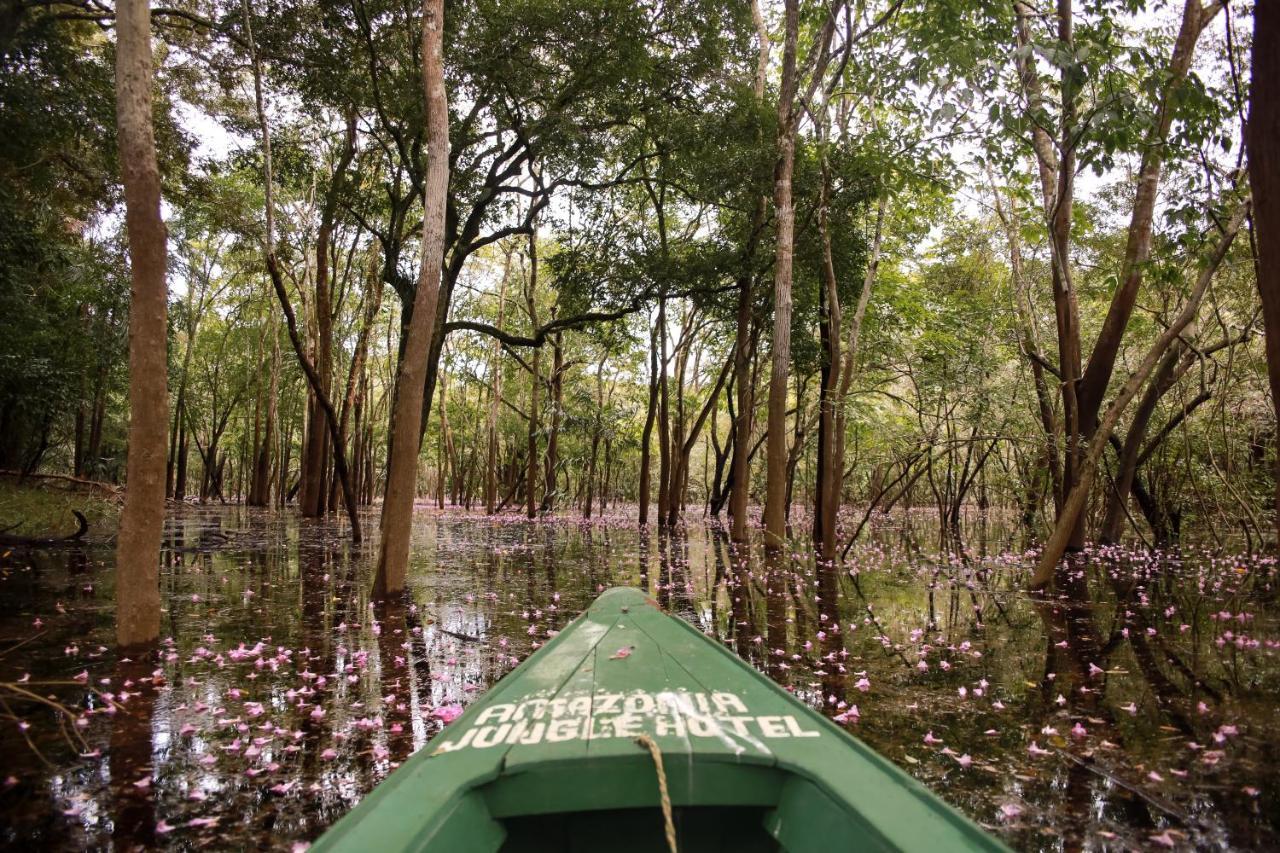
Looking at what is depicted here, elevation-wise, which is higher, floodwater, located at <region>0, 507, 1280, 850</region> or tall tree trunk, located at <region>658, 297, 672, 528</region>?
tall tree trunk, located at <region>658, 297, 672, 528</region>

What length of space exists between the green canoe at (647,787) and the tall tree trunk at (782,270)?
344 inches

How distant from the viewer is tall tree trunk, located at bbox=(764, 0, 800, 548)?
34.6 feet

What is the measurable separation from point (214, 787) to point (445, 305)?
9.93 metres

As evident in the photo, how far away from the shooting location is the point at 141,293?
466 cm

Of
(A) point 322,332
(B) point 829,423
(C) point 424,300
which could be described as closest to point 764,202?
(B) point 829,423

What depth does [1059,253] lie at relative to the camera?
845 cm

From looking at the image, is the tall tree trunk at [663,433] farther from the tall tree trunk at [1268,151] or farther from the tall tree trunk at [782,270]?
the tall tree trunk at [1268,151]

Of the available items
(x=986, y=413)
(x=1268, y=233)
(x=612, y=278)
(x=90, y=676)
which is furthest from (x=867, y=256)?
(x=90, y=676)

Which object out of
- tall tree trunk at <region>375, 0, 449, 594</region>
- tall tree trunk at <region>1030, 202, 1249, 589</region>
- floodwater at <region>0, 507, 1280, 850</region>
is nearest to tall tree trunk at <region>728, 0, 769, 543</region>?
floodwater at <region>0, 507, 1280, 850</region>

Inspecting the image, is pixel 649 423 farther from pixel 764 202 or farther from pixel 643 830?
pixel 643 830

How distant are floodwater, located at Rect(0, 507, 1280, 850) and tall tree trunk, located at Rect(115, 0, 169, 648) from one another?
101 cm

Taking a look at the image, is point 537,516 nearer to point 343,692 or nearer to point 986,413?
point 986,413

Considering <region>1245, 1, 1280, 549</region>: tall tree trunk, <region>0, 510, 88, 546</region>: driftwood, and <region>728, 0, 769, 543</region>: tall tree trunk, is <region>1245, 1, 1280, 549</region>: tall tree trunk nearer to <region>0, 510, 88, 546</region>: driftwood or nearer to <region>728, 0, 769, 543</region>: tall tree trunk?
<region>728, 0, 769, 543</region>: tall tree trunk

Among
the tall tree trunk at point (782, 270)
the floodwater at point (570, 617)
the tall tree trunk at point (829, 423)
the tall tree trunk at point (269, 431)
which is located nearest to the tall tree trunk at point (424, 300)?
the floodwater at point (570, 617)
